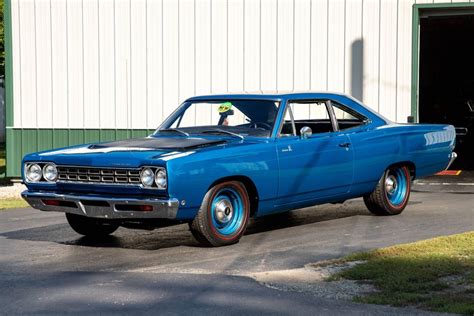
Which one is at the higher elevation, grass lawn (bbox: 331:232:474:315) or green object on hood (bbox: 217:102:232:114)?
green object on hood (bbox: 217:102:232:114)

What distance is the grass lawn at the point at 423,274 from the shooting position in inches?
273

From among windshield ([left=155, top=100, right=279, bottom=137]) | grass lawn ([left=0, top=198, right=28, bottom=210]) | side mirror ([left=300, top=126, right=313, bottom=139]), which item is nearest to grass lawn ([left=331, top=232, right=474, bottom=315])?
side mirror ([left=300, top=126, right=313, bottom=139])

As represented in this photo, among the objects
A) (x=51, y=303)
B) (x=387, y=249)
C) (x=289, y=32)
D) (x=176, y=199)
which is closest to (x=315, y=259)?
(x=387, y=249)

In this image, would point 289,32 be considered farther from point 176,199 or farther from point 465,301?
point 465,301

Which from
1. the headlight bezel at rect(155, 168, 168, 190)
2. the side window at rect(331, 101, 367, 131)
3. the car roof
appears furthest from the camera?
the side window at rect(331, 101, 367, 131)

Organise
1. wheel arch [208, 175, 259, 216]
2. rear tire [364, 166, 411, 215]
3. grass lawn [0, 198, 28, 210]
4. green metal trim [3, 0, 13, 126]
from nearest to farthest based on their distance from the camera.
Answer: wheel arch [208, 175, 259, 216], rear tire [364, 166, 411, 215], grass lawn [0, 198, 28, 210], green metal trim [3, 0, 13, 126]

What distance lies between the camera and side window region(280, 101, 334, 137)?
1050 cm

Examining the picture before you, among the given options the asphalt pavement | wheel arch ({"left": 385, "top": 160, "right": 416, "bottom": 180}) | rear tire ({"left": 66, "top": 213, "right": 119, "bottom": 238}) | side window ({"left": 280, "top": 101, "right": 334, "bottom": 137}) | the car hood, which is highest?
side window ({"left": 280, "top": 101, "right": 334, "bottom": 137})

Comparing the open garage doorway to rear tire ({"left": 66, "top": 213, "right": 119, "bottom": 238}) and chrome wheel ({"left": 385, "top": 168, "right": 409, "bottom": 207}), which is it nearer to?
chrome wheel ({"left": 385, "top": 168, "right": 409, "bottom": 207})

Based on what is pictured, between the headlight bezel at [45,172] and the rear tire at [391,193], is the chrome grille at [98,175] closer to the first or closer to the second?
the headlight bezel at [45,172]

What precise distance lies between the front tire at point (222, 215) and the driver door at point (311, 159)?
54cm

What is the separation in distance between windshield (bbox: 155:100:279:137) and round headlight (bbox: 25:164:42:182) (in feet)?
5.23

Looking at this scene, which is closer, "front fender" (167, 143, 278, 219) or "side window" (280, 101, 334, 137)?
"front fender" (167, 143, 278, 219)

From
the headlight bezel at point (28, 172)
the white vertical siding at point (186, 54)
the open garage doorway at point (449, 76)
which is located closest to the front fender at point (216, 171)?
the headlight bezel at point (28, 172)
